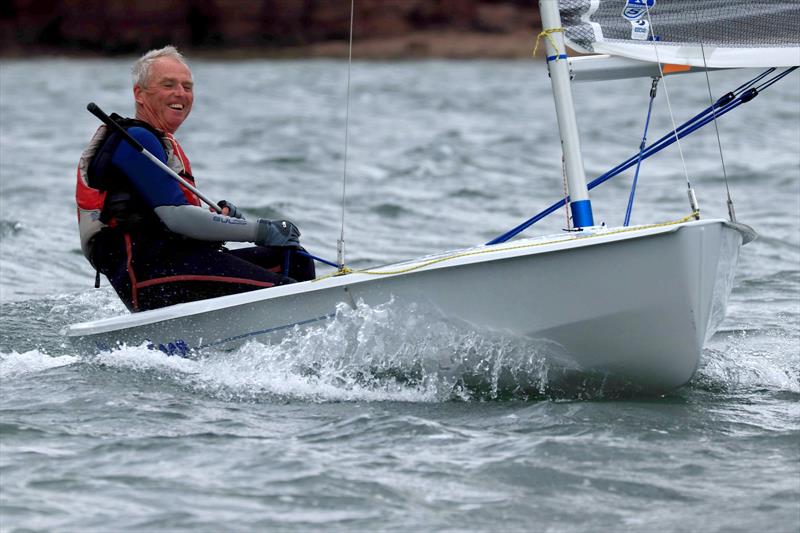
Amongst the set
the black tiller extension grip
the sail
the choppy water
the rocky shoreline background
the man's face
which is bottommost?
the choppy water

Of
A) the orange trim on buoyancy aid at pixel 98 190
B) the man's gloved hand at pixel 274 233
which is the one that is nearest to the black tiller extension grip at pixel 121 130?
the orange trim on buoyancy aid at pixel 98 190

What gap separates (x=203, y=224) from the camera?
14.9 ft

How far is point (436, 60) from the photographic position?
40719mm

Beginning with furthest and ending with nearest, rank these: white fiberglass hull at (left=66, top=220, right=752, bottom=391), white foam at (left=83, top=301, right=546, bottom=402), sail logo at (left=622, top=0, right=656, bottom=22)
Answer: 1. sail logo at (left=622, top=0, right=656, bottom=22)
2. white foam at (left=83, top=301, right=546, bottom=402)
3. white fiberglass hull at (left=66, top=220, right=752, bottom=391)

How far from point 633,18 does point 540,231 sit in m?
4.35

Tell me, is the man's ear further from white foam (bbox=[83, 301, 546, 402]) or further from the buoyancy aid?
white foam (bbox=[83, 301, 546, 402])

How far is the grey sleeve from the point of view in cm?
450

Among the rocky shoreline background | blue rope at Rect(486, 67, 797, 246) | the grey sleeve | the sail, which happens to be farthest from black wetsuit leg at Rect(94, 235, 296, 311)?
the rocky shoreline background

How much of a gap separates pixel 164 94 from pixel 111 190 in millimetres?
401

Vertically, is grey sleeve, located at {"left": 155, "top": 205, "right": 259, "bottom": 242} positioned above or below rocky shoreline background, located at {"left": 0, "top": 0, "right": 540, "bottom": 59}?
below

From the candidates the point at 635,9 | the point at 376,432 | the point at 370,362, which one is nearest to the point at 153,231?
the point at 370,362

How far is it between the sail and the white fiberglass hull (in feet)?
2.63

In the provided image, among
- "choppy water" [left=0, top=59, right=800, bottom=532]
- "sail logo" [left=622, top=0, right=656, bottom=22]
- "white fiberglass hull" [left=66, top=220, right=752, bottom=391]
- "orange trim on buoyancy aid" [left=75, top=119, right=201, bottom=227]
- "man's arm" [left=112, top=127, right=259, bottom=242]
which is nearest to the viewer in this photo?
"choppy water" [left=0, top=59, right=800, bottom=532]

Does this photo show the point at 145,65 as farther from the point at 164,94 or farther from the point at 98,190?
the point at 98,190
